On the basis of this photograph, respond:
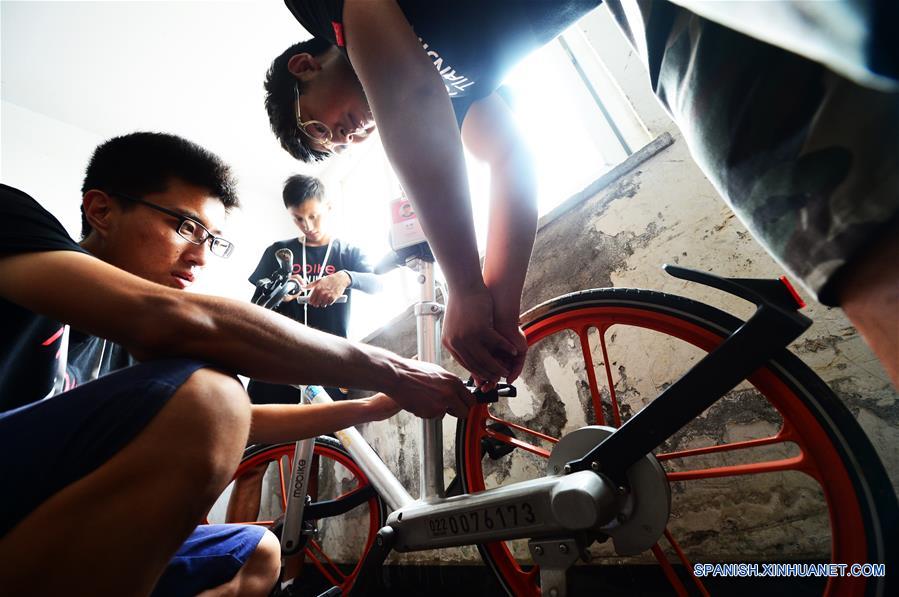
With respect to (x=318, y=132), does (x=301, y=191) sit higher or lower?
higher

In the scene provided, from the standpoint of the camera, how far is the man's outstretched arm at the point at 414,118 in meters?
0.46

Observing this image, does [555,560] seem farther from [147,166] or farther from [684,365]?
[147,166]

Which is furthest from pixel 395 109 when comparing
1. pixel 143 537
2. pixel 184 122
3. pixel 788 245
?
pixel 184 122

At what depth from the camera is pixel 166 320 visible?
1.45 feet

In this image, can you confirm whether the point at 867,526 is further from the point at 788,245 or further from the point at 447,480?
the point at 447,480

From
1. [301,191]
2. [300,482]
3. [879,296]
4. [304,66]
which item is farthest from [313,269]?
[879,296]

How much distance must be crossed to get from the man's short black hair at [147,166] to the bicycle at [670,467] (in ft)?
1.74

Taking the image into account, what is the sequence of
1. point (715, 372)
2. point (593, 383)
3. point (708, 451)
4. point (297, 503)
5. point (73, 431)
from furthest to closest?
1. point (297, 503)
2. point (593, 383)
3. point (708, 451)
4. point (715, 372)
5. point (73, 431)

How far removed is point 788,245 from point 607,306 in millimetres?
479

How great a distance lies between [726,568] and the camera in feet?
2.37

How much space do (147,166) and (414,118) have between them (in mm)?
695

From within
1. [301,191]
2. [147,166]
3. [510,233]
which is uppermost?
[301,191]

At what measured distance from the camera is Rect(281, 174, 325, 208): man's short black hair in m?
2.00

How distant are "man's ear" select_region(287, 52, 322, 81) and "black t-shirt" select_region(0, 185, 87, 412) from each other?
48 cm
